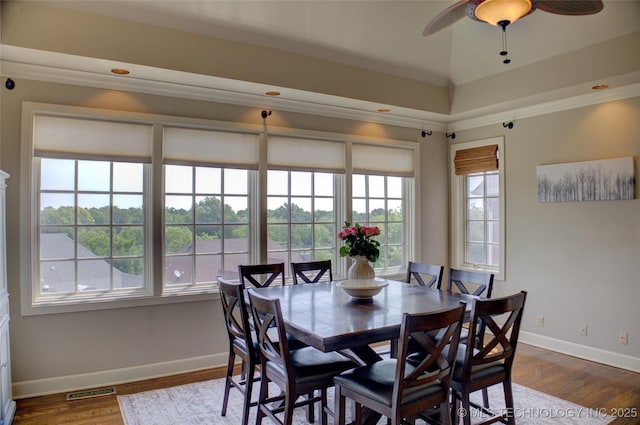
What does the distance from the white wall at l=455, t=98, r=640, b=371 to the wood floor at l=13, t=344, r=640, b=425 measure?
0.30 metres

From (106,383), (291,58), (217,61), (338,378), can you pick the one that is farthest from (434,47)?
(106,383)

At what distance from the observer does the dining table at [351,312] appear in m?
2.19

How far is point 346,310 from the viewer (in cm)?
266

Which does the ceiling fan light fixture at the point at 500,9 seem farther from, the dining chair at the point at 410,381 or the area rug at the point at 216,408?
the area rug at the point at 216,408

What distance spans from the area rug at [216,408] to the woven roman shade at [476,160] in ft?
8.41

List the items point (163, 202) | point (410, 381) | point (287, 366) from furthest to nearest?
point (163, 202) → point (287, 366) → point (410, 381)

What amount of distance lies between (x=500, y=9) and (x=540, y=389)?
288 cm

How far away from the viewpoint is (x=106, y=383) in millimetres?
3539

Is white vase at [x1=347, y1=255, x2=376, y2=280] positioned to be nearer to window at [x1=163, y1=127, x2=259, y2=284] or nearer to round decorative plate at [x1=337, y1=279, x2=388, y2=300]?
round decorative plate at [x1=337, y1=279, x2=388, y2=300]

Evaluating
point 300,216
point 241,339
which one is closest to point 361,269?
point 241,339

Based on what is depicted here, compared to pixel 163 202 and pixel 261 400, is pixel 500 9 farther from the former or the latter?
pixel 163 202

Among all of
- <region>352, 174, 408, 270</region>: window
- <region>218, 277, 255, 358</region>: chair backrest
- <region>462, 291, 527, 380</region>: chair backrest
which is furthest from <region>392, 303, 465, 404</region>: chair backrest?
<region>352, 174, 408, 270</region>: window

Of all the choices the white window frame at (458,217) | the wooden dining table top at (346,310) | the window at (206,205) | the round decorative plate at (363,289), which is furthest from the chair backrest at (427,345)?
the white window frame at (458,217)

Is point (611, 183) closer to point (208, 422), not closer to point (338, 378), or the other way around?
point (338, 378)
